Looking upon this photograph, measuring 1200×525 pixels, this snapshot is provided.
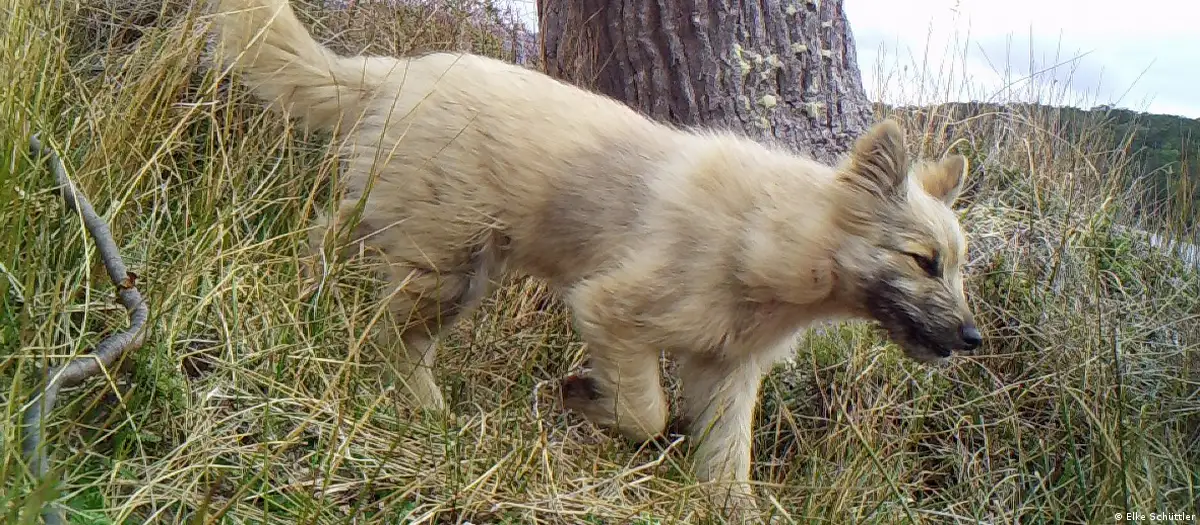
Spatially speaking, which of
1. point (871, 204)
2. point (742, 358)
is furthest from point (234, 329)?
point (871, 204)

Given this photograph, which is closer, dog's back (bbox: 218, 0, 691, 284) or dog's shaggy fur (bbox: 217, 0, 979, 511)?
dog's shaggy fur (bbox: 217, 0, 979, 511)

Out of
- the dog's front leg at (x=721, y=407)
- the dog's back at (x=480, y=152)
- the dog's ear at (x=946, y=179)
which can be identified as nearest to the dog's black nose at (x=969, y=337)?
the dog's ear at (x=946, y=179)

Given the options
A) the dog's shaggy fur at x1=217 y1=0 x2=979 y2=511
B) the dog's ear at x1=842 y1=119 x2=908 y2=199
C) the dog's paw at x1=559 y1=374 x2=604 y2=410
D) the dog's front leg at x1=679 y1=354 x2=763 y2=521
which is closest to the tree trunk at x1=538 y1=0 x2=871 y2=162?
the dog's shaggy fur at x1=217 y1=0 x2=979 y2=511

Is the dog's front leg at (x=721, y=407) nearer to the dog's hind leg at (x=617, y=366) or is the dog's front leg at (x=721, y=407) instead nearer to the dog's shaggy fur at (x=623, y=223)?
the dog's shaggy fur at (x=623, y=223)

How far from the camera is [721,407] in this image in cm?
343

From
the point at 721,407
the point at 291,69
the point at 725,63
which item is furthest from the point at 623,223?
the point at 291,69

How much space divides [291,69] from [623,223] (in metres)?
1.45

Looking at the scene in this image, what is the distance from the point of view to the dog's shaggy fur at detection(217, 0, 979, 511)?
3.21 meters

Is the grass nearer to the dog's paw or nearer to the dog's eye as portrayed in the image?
the dog's paw

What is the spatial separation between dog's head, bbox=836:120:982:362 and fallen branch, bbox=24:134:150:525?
→ 7.08ft

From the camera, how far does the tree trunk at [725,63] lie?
4262 mm

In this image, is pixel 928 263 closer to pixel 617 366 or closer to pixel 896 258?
pixel 896 258

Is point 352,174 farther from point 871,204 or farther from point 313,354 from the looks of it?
point 871,204

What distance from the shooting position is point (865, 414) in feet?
12.3
